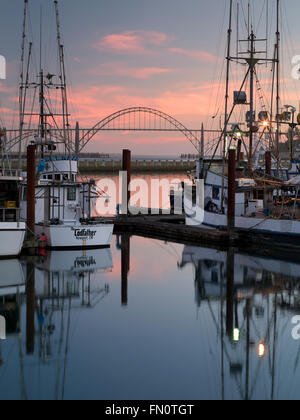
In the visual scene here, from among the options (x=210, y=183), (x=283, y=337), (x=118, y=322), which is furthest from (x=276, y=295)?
(x=210, y=183)

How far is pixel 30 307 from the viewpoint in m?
20.2

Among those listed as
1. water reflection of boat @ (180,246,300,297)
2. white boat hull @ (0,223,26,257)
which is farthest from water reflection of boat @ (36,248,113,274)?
water reflection of boat @ (180,246,300,297)

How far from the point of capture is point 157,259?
102 feet

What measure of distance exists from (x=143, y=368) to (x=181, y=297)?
8.36 metres

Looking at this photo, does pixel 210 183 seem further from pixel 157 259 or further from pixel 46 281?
pixel 46 281

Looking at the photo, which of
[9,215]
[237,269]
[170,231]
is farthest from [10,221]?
[170,231]

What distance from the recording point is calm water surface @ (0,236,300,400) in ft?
43.7

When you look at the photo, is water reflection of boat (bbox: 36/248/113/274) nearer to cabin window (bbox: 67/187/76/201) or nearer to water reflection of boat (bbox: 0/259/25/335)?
water reflection of boat (bbox: 0/259/25/335)

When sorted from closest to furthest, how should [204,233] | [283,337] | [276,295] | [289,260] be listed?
1. [283,337]
2. [276,295]
3. [289,260]
4. [204,233]

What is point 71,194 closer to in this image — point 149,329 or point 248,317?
point 248,317

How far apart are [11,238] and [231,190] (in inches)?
503

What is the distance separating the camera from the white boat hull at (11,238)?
26.9 m

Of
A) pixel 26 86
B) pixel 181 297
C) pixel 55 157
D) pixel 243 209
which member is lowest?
pixel 181 297

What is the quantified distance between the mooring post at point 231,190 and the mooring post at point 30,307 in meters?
11.9
